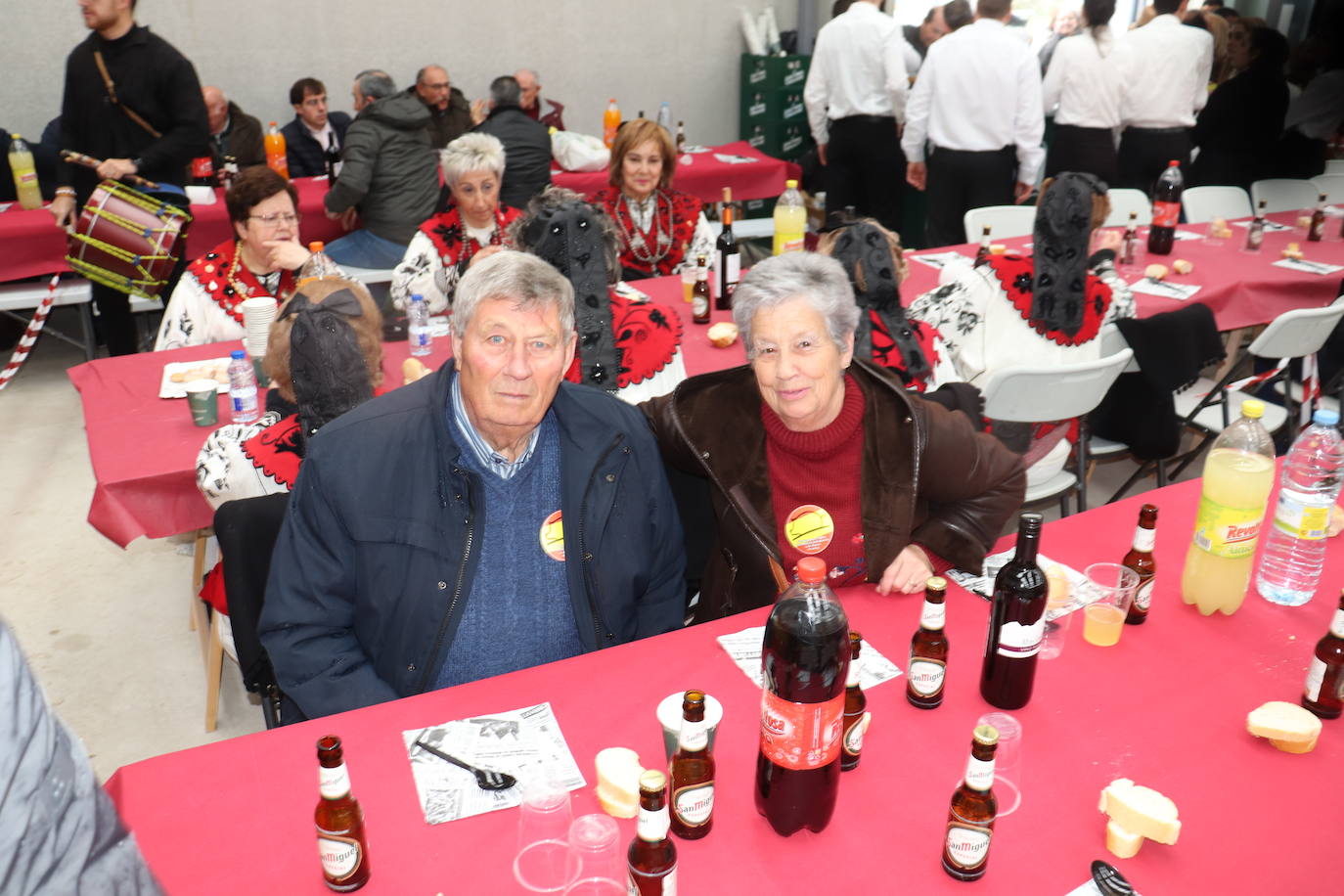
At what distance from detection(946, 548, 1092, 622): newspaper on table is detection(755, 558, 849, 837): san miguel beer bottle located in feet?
2.12

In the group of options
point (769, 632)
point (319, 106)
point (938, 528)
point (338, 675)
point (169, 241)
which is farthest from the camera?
point (319, 106)

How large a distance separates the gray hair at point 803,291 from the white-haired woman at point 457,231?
6.70ft

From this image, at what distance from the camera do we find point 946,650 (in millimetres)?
1583

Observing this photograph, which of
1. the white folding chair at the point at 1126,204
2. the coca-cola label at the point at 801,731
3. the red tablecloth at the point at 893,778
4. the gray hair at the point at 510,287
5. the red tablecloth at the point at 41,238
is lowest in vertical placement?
the red tablecloth at the point at 41,238

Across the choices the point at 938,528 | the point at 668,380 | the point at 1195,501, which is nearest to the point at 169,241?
the point at 668,380

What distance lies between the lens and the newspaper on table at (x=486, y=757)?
4.41 ft

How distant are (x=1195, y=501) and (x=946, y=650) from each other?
37.1 inches

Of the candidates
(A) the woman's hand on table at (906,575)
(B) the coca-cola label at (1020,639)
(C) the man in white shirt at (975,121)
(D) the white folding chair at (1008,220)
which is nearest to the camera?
(B) the coca-cola label at (1020,639)

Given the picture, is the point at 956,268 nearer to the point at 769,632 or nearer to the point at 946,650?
the point at 946,650

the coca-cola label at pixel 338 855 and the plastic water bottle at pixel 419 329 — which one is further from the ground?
the coca-cola label at pixel 338 855

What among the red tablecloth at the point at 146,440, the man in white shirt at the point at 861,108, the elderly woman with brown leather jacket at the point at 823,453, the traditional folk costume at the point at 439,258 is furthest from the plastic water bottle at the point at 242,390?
the man in white shirt at the point at 861,108

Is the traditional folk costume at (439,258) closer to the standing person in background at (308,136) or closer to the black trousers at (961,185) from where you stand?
the standing person in background at (308,136)

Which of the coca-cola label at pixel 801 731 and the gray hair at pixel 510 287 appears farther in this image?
the gray hair at pixel 510 287

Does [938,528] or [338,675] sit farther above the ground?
[938,528]
